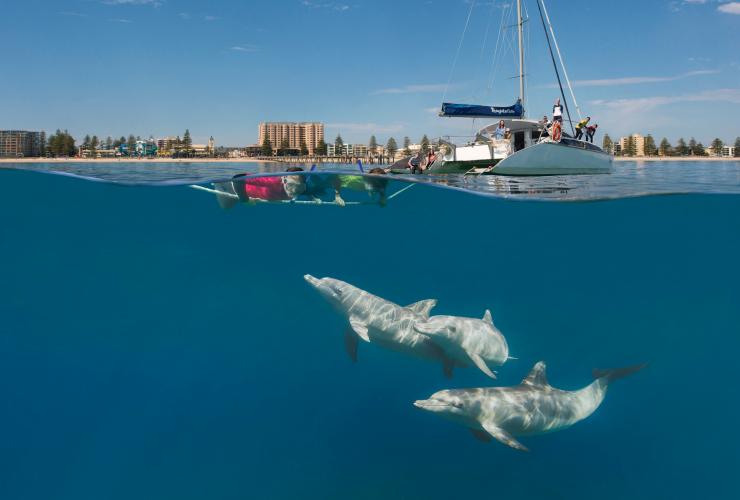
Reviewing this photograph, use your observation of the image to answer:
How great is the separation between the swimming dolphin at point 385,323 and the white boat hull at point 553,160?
1553 cm

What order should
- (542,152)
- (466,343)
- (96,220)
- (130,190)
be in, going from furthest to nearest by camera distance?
(542,152)
(96,220)
(130,190)
(466,343)

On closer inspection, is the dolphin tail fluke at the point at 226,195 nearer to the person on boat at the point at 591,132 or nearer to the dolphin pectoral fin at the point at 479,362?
the dolphin pectoral fin at the point at 479,362

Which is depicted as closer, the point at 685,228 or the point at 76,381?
the point at 685,228

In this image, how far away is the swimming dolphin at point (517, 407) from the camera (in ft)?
27.5

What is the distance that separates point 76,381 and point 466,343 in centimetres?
1438

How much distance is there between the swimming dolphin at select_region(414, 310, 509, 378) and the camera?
9.31 metres

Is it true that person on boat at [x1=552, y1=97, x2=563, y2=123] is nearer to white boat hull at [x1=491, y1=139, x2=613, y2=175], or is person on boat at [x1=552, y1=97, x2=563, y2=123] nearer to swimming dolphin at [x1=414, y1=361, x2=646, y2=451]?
white boat hull at [x1=491, y1=139, x2=613, y2=175]

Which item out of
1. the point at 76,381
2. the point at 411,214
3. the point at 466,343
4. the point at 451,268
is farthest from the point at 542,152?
the point at 76,381

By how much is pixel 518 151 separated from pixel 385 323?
1627 cm

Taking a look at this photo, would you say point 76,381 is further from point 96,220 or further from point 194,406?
point 96,220

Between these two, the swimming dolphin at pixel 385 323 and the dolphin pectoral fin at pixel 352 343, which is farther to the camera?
the dolphin pectoral fin at pixel 352 343

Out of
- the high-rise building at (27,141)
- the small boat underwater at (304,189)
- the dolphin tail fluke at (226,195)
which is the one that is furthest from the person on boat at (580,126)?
the high-rise building at (27,141)

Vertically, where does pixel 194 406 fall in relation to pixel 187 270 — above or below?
below

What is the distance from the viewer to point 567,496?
10258mm
